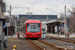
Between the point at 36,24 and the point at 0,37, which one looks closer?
the point at 0,37

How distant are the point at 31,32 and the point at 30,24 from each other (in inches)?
52.5

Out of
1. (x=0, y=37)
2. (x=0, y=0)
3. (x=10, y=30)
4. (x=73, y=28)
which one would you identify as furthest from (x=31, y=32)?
(x=73, y=28)

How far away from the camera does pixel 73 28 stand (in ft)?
199

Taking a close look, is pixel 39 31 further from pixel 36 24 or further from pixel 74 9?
pixel 74 9

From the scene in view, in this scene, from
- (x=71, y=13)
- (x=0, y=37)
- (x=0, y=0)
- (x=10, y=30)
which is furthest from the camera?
(x=71, y=13)

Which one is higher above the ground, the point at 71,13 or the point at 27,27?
the point at 71,13

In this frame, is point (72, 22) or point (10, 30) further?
point (72, 22)

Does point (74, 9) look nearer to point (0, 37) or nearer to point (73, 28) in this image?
point (73, 28)

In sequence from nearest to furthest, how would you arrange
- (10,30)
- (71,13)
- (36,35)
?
(36,35), (10,30), (71,13)

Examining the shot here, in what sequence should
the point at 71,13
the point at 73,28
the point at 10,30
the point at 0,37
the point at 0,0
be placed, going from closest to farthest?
the point at 0,37 → the point at 0,0 → the point at 10,30 → the point at 73,28 → the point at 71,13

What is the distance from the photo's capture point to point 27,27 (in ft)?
86.5

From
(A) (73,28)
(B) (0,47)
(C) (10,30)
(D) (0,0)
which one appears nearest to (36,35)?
(D) (0,0)

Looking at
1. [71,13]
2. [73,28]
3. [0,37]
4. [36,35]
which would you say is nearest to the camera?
[0,37]

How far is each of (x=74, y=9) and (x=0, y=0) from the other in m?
44.7
